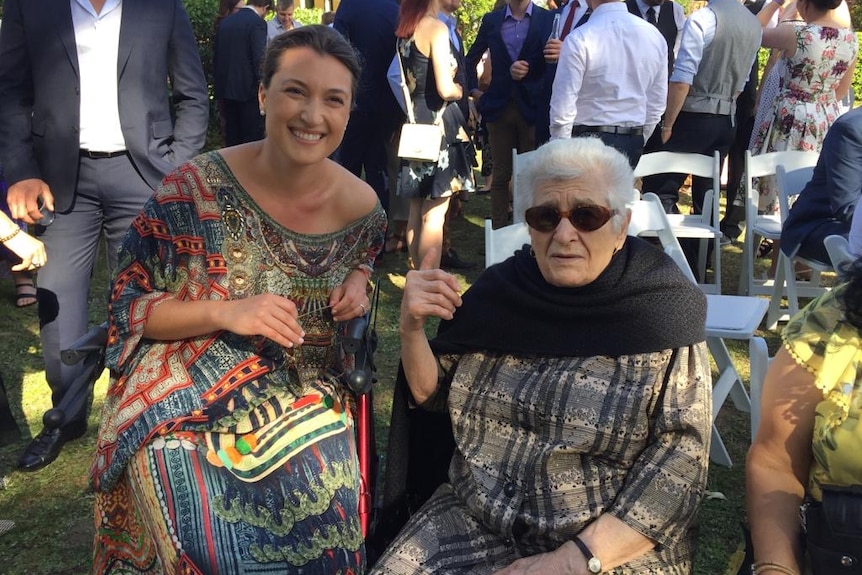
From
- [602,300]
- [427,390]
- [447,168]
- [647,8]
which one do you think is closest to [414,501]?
[427,390]

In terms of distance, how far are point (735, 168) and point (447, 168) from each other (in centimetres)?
342

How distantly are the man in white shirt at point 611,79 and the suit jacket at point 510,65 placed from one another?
3.94 feet

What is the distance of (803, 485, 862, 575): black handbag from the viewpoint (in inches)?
63.4

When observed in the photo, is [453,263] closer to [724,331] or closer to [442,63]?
[442,63]

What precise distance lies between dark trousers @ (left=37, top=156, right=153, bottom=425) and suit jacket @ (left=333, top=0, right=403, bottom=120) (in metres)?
2.66

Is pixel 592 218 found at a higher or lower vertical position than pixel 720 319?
higher

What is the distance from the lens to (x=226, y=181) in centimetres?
227

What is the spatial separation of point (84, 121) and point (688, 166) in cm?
403

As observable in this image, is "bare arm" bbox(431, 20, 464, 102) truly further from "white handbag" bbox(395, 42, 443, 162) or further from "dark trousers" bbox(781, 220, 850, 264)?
"dark trousers" bbox(781, 220, 850, 264)

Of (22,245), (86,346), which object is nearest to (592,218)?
(86,346)

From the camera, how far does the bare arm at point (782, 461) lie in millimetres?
1873

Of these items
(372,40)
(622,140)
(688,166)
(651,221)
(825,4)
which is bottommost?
(651,221)

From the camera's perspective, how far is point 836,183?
4215mm

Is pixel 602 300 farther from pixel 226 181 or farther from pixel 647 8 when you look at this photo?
pixel 647 8
